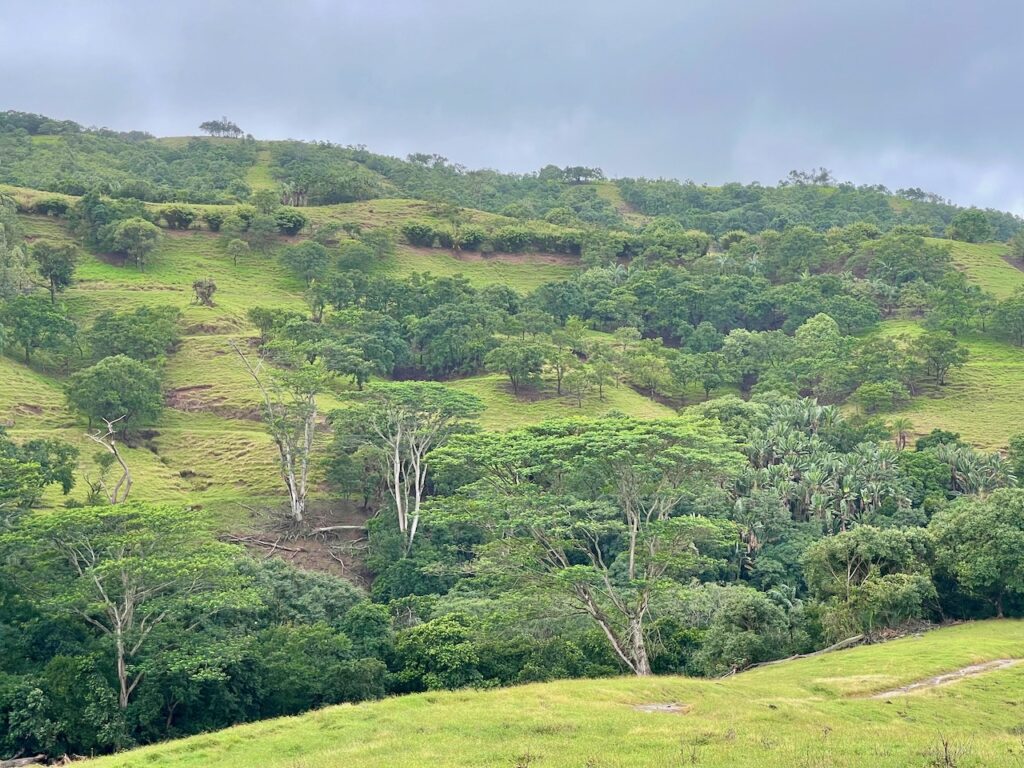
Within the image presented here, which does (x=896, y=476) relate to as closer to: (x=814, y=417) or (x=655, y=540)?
(x=814, y=417)

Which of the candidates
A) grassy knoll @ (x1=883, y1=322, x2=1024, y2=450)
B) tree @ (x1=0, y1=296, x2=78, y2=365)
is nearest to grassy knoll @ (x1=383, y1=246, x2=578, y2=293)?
tree @ (x1=0, y1=296, x2=78, y2=365)

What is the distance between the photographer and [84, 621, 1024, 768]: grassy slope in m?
16.8

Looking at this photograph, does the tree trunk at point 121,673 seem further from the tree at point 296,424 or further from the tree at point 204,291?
the tree at point 204,291

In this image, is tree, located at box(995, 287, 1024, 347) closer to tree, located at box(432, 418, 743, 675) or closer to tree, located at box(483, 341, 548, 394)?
tree, located at box(483, 341, 548, 394)

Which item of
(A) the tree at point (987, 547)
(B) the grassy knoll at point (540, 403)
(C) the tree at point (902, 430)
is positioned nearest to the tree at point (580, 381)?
(B) the grassy knoll at point (540, 403)

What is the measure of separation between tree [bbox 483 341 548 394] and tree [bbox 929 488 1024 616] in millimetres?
42263

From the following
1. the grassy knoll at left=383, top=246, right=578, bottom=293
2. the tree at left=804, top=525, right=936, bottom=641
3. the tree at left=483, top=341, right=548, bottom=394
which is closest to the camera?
the tree at left=804, top=525, right=936, bottom=641

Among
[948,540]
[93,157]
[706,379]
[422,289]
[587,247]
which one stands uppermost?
[93,157]

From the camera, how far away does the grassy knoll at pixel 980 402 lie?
2872 inches

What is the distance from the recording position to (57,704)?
27141 mm

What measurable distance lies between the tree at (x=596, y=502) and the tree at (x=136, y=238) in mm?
74429

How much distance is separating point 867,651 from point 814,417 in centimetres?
3916

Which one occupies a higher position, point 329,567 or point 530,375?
point 530,375

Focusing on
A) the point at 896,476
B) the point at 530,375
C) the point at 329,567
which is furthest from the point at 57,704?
the point at 530,375
